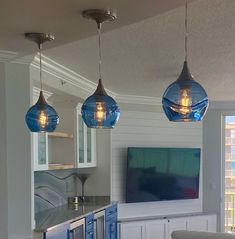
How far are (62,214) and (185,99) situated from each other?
10.5 feet

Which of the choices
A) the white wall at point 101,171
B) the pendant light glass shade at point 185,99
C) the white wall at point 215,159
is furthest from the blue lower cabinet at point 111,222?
the pendant light glass shade at point 185,99

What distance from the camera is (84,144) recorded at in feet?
19.2

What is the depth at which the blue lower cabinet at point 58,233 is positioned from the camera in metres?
3.94

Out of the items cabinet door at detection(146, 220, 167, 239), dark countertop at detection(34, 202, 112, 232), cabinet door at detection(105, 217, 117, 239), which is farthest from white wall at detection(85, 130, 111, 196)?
cabinet door at detection(146, 220, 167, 239)

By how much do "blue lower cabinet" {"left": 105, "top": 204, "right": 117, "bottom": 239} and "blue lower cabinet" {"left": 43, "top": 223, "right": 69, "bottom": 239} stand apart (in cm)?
136

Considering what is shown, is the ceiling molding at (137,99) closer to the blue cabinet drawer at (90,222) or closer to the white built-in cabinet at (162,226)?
the white built-in cabinet at (162,226)

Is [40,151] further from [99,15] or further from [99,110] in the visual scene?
[99,15]

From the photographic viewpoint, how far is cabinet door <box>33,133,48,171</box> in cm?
449

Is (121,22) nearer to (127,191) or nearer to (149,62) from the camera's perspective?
(149,62)

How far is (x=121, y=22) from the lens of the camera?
232 centimetres

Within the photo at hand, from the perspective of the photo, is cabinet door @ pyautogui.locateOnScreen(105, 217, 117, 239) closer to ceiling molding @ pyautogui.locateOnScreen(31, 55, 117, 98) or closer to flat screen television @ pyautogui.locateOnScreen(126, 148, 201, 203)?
flat screen television @ pyautogui.locateOnScreen(126, 148, 201, 203)

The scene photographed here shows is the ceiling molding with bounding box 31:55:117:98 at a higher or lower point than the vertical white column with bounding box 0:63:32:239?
higher

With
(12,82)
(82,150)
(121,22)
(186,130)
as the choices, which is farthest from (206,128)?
(121,22)

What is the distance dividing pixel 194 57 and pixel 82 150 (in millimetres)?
2503
